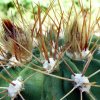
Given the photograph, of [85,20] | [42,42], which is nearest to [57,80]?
A: [42,42]

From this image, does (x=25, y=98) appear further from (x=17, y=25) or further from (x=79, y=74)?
(x=17, y=25)

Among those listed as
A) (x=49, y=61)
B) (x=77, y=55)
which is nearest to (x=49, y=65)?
(x=49, y=61)

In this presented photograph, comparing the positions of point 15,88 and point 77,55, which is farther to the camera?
point 77,55

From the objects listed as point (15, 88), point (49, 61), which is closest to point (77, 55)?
point (49, 61)

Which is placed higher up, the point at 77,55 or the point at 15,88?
the point at 77,55

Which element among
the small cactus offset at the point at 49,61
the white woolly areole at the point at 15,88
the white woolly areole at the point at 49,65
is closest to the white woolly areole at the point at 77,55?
the small cactus offset at the point at 49,61

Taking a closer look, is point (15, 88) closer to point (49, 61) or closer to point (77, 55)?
point (49, 61)

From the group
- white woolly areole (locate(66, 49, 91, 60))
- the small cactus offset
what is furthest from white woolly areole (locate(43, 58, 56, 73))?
white woolly areole (locate(66, 49, 91, 60))

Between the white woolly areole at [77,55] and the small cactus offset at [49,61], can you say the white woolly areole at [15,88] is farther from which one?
the white woolly areole at [77,55]
